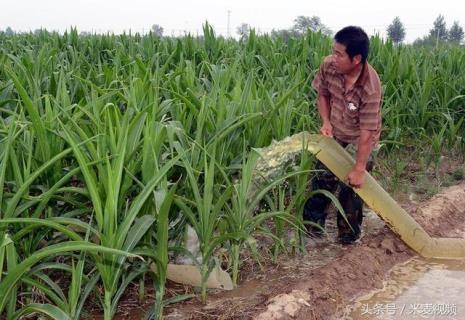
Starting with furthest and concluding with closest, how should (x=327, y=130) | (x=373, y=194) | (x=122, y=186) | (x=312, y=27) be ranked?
1. (x=312, y=27)
2. (x=327, y=130)
3. (x=373, y=194)
4. (x=122, y=186)

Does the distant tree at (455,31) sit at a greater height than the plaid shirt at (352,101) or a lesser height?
greater

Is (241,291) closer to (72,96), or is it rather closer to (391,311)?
(391,311)

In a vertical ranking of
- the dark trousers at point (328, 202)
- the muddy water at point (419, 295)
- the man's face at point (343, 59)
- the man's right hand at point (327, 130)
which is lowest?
the muddy water at point (419, 295)

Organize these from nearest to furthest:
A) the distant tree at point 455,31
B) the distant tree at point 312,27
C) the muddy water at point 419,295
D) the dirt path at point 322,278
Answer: the dirt path at point 322,278
the muddy water at point 419,295
the distant tree at point 312,27
the distant tree at point 455,31

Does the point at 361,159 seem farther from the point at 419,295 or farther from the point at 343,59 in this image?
the point at 419,295

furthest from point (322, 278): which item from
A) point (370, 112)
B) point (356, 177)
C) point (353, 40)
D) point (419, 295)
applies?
point (353, 40)

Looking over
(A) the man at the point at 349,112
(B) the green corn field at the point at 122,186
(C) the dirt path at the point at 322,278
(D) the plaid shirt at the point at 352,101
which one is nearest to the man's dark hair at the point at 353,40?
(A) the man at the point at 349,112

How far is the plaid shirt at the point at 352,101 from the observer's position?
2.71 metres

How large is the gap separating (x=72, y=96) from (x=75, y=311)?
62.3 inches

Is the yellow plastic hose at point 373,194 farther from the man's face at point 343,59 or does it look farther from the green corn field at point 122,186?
the man's face at point 343,59

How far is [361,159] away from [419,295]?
644 millimetres

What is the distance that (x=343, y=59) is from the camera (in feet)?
8.74

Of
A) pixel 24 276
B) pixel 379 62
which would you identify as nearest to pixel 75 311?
pixel 24 276

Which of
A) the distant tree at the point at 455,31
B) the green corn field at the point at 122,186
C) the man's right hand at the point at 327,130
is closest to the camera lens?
the green corn field at the point at 122,186
